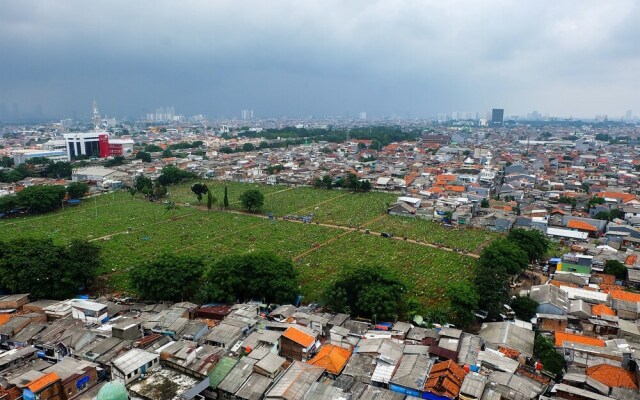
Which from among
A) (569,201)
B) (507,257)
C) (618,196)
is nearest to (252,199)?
(507,257)

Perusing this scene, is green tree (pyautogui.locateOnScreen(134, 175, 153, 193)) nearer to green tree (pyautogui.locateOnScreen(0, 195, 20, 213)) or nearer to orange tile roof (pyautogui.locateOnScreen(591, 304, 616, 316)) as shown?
green tree (pyautogui.locateOnScreen(0, 195, 20, 213))

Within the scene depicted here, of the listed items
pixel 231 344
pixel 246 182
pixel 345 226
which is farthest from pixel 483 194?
pixel 231 344

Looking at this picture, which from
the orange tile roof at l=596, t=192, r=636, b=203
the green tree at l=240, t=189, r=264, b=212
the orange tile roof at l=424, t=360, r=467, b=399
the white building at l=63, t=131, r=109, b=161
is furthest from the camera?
the white building at l=63, t=131, r=109, b=161

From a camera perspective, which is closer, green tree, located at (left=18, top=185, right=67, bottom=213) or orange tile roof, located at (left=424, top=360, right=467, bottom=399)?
orange tile roof, located at (left=424, top=360, right=467, bottom=399)

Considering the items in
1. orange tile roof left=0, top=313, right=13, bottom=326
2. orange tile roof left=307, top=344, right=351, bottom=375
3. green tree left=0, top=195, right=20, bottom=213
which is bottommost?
orange tile roof left=0, top=313, right=13, bottom=326

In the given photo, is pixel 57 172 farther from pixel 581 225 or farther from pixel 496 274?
pixel 581 225

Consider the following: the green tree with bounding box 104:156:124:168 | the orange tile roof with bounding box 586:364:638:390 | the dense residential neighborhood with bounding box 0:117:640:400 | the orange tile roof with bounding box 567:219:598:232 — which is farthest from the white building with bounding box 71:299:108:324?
the green tree with bounding box 104:156:124:168
